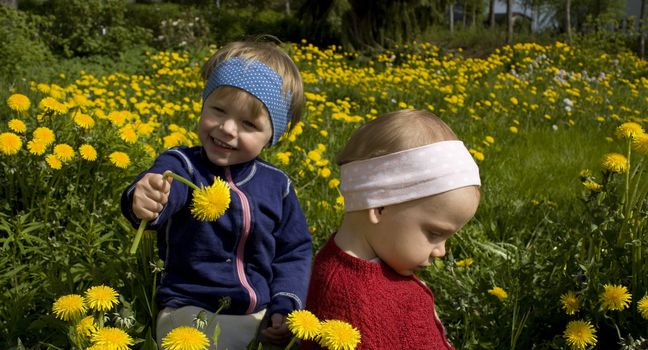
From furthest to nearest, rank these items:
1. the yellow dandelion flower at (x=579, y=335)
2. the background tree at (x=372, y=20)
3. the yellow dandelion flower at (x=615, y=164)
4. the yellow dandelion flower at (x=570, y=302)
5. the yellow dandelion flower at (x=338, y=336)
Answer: the background tree at (x=372, y=20), the yellow dandelion flower at (x=615, y=164), the yellow dandelion flower at (x=570, y=302), the yellow dandelion flower at (x=579, y=335), the yellow dandelion flower at (x=338, y=336)

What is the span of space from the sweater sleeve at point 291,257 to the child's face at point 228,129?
253 millimetres

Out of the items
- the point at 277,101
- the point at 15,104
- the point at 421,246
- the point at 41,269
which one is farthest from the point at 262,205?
the point at 15,104

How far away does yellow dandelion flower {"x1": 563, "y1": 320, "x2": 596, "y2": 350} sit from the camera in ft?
5.70

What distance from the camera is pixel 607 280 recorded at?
6.27ft

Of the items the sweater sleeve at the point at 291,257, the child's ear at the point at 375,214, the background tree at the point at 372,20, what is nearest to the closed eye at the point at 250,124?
the sweater sleeve at the point at 291,257

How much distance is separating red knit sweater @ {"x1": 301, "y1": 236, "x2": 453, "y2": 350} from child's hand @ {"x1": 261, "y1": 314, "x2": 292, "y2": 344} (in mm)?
251

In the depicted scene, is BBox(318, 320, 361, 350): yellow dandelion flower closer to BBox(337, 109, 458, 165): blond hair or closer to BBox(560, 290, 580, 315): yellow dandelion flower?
BBox(337, 109, 458, 165): blond hair

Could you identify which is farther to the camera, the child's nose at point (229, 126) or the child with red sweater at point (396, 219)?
the child's nose at point (229, 126)

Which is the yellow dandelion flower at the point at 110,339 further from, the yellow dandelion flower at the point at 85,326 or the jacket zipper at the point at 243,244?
the jacket zipper at the point at 243,244

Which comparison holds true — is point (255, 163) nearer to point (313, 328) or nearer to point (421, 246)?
point (421, 246)

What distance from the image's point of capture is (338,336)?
1.18 metres

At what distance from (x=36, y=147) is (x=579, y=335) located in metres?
1.94

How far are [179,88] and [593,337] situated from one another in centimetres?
521

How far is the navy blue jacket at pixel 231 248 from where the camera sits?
182 cm
